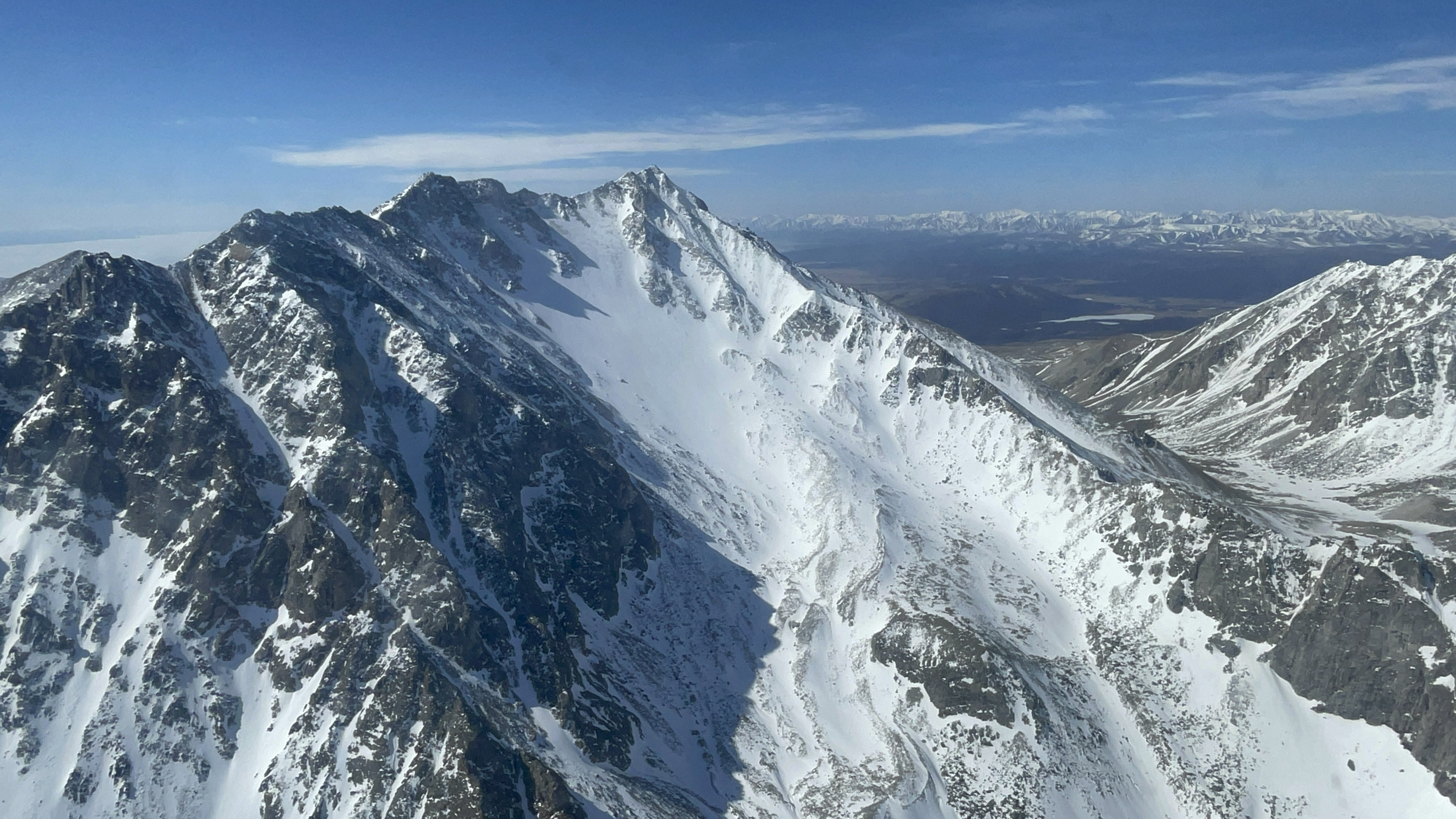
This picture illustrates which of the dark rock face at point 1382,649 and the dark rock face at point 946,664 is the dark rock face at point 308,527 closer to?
the dark rock face at point 946,664

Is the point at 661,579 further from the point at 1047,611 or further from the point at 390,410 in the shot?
the point at 1047,611

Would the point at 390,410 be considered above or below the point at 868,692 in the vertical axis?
above

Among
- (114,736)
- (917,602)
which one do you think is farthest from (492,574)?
(917,602)

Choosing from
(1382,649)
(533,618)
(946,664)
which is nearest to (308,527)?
(533,618)

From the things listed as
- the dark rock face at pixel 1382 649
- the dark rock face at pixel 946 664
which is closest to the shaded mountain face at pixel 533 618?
the dark rock face at pixel 1382 649

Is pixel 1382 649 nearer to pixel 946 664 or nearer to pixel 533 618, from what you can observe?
pixel 946 664

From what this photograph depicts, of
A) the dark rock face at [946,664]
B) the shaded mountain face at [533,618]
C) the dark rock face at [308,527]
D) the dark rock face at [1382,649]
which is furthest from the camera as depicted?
the dark rock face at [946,664]

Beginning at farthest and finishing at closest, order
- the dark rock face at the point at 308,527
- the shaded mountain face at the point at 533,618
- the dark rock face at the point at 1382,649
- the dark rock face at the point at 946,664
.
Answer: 1. the dark rock face at the point at 946,664
2. the dark rock face at the point at 1382,649
3. the shaded mountain face at the point at 533,618
4. the dark rock face at the point at 308,527

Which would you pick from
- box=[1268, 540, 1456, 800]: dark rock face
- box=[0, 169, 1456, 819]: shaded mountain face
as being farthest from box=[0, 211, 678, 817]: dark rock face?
box=[1268, 540, 1456, 800]: dark rock face
